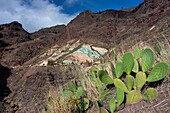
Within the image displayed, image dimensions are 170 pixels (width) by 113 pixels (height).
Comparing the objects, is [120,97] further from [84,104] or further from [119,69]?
[84,104]

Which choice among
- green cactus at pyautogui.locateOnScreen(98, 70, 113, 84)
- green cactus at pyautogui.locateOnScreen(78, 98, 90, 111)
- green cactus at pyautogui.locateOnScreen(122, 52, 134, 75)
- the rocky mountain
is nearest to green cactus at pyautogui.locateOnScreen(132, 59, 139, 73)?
green cactus at pyautogui.locateOnScreen(122, 52, 134, 75)

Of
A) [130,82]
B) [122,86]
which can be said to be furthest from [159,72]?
[122,86]

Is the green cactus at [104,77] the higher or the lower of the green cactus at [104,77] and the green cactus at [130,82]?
the higher

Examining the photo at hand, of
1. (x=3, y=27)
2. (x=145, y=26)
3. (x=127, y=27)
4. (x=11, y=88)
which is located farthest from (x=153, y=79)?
(x=3, y=27)

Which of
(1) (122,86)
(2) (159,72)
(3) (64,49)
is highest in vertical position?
(3) (64,49)

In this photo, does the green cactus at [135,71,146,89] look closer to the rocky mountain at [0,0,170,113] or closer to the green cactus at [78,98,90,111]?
the green cactus at [78,98,90,111]

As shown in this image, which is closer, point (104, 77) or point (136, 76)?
point (136, 76)

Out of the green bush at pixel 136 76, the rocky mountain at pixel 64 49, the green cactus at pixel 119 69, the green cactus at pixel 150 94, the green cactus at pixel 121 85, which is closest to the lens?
the green cactus at pixel 150 94

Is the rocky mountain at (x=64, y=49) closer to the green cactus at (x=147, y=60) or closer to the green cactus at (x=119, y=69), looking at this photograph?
the green cactus at (x=119, y=69)

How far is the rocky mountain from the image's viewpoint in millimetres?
9477

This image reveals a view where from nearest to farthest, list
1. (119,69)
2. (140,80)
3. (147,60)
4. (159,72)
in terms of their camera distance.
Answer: (159,72) → (140,80) → (147,60) → (119,69)

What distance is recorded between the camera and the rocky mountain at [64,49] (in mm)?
9477

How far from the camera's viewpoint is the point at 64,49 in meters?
15.8

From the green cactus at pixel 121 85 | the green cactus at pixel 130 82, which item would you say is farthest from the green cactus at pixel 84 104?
the green cactus at pixel 130 82
